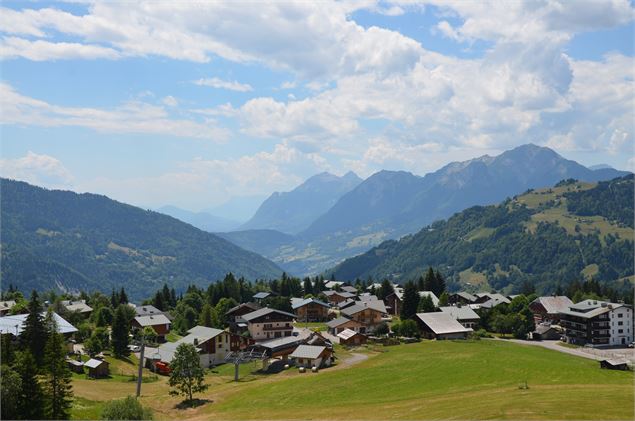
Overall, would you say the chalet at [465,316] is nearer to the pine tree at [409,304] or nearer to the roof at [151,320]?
the pine tree at [409,304]

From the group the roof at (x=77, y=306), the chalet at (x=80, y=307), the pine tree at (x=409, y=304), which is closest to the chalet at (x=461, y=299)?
the pine tree at (x=409, y=304)

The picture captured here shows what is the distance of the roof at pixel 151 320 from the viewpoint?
411 feet

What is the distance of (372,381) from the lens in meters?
74.6

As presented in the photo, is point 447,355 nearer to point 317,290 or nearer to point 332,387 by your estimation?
point 332,387

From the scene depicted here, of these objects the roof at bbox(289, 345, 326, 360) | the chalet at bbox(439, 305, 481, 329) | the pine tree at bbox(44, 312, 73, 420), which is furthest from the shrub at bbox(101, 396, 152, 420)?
the chalet at bbox(439, 305, 481, 329)

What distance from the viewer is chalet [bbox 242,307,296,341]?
119312 millimetres

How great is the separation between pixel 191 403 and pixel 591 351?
73.1m

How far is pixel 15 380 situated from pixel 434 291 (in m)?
132

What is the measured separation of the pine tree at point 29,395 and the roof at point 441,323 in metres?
78.8

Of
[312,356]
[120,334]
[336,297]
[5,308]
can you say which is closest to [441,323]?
[312,356]

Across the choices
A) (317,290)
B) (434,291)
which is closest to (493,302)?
(434,291)

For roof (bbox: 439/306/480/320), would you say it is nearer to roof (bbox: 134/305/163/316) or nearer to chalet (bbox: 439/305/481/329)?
chalet (bbox: 439/305/481/329)

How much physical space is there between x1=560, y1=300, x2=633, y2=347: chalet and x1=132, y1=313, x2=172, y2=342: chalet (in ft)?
285

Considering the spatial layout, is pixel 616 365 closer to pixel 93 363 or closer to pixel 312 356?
pixel 312 356
